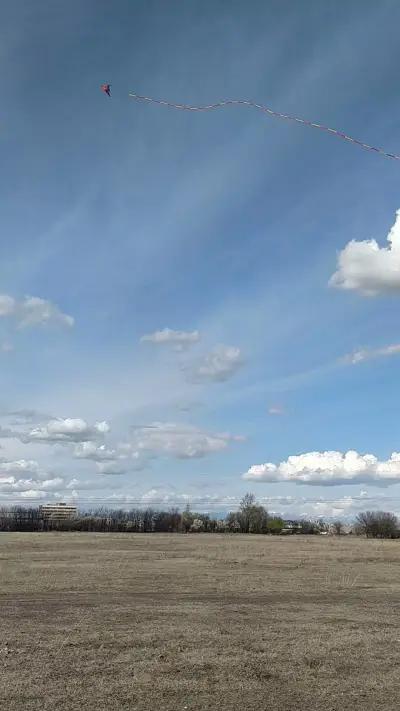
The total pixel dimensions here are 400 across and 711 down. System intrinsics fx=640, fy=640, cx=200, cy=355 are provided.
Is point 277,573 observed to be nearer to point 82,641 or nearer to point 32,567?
point 32,567

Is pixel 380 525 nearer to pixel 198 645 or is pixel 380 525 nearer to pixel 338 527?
pixel 338 527

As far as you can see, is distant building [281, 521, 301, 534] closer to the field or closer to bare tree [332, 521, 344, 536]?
bare tree [332, 521, 344, 536]

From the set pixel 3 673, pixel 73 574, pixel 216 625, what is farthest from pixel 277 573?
pixel 3 673

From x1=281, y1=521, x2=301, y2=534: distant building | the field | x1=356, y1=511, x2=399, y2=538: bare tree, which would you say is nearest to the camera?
the field

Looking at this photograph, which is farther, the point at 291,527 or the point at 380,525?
the point at 291,527

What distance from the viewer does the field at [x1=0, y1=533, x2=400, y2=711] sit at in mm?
10516

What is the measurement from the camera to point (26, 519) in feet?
622

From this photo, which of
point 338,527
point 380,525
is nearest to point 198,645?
point 380,525

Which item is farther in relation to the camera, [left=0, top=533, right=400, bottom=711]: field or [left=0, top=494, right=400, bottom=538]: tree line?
[left=0, top=494, right=400, bottom=538]: tree line

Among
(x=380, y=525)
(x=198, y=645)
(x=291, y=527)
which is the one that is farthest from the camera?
(x=291, y=527)

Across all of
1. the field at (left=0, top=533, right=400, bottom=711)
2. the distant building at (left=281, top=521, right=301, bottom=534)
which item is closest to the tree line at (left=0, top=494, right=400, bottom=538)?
the distant building at (left=281, top=521, right=301, bottom=534)

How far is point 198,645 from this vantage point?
14.1 m

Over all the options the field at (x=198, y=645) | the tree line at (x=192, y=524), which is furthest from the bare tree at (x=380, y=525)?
the field at (x=198, y=645)

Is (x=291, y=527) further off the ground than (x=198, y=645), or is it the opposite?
(x=198, y=645)
